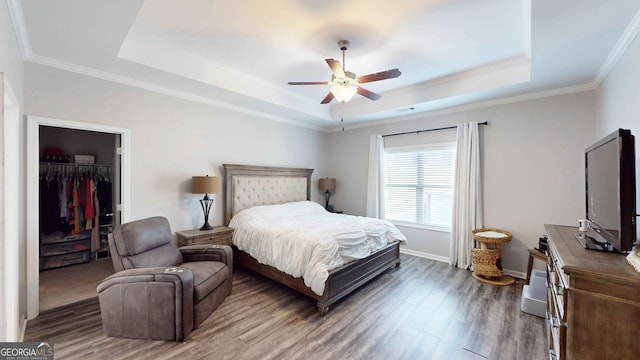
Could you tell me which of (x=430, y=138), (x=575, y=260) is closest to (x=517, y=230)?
(x=430, y=138)

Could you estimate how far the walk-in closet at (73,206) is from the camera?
3992 millimetres

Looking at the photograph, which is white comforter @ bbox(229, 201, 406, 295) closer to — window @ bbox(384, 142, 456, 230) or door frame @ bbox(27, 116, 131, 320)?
window @ bbox(384, 142, 456, 230)

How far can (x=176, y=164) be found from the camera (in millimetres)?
3654

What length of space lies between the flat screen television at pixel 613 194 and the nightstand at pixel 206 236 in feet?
12.6

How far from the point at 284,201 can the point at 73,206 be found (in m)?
3.38

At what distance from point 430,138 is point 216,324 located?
13.9ft

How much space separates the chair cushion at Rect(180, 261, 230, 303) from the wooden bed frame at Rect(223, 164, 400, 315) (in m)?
0.68

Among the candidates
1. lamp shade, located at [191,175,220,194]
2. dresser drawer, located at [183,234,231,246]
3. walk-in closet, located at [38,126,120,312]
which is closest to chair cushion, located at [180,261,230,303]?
dresser drawer, located at [183,234,231,246]

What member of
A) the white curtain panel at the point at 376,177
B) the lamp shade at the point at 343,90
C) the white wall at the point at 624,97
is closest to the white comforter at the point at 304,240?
the white curtain panel at the point at 376,177

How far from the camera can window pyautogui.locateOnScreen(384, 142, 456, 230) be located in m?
4.49

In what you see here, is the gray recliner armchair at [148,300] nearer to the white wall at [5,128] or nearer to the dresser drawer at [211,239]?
the white wall at [5,128]

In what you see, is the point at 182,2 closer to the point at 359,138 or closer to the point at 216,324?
the point at 216,324

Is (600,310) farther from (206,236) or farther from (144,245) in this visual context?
(206,236)

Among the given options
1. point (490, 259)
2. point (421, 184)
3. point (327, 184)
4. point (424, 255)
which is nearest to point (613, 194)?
point (490, 259)
